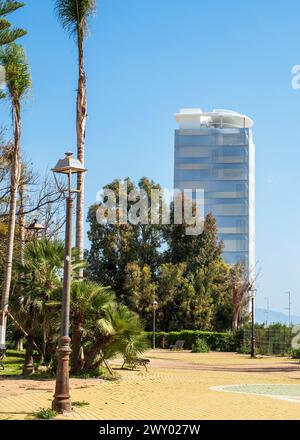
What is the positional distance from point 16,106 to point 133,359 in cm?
1278

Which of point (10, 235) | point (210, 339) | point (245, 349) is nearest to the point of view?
point (10, 235)

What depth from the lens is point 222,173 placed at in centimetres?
13812

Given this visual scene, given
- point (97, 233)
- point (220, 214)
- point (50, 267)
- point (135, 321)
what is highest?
point (220, 214)

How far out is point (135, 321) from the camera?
20453 millimetres

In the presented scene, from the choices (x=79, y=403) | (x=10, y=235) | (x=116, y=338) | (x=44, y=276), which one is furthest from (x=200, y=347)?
(x=79, y=403)

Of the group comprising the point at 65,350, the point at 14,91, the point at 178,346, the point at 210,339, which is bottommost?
the point at 178,346

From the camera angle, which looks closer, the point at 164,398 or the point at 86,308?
the point at 164,398

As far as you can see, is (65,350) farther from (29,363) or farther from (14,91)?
(14,91)

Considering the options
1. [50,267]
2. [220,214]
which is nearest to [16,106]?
[50,267]

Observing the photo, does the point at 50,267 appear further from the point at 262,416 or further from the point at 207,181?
the point at 207,181

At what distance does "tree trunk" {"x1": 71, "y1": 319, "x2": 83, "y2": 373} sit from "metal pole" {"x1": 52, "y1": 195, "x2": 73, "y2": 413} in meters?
6.87

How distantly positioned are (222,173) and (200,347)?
95.1 m

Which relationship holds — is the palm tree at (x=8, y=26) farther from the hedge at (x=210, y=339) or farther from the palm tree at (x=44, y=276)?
the hedge at (x=210, y=339)


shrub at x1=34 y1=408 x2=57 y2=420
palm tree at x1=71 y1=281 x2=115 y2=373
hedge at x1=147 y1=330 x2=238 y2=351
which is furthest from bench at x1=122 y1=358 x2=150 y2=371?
hedge at x1=147 y1=330 x2=238 y2=351
